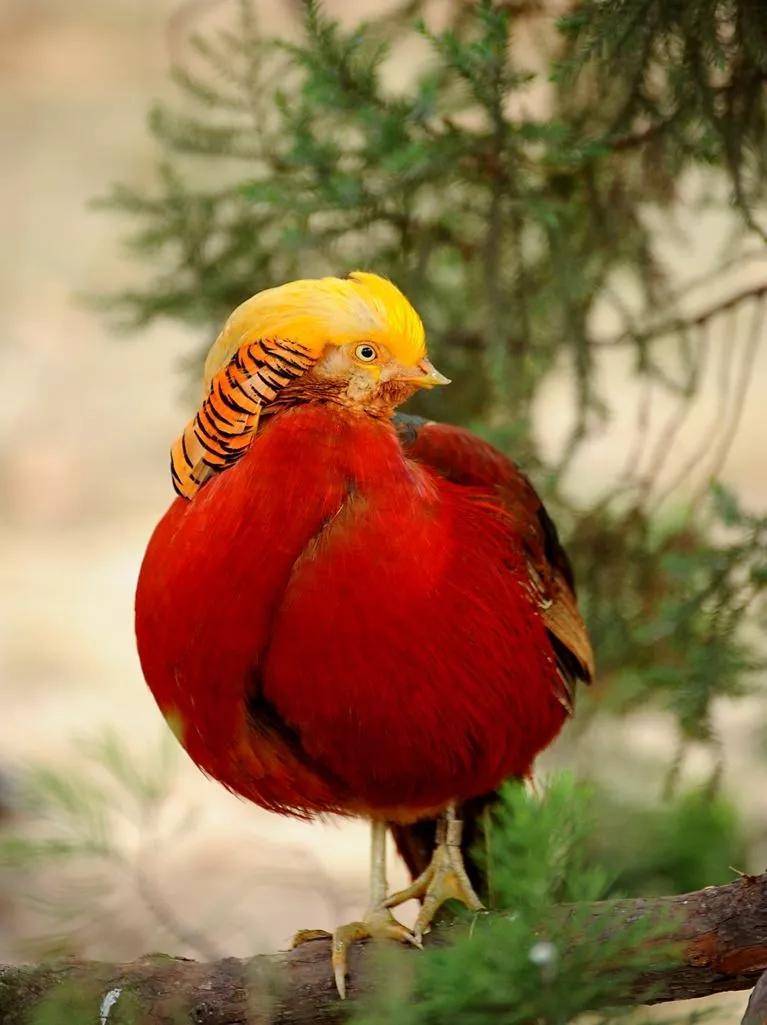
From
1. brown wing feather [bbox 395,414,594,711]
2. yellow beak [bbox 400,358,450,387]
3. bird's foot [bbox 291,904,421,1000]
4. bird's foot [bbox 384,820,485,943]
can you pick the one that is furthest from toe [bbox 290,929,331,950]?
yellow beak [bbox 400,358,450,387]

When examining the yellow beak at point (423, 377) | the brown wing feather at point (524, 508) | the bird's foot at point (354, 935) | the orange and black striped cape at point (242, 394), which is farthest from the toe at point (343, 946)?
the yellow beak at point (423, 377)

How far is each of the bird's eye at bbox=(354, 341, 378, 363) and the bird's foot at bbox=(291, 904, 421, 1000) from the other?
933mm

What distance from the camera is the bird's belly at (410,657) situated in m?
2.18

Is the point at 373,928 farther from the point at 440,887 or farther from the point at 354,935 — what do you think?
the point at 440,887

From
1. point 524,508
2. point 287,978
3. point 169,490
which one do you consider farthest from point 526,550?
point 169,490

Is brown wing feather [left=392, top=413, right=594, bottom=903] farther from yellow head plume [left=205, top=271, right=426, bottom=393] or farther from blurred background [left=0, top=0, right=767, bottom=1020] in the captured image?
yellow head plume [left=205, top=271, right=426, bottom=393]

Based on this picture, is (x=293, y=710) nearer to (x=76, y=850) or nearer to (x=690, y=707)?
(x=76, y=850)

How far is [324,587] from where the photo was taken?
217 centimetres

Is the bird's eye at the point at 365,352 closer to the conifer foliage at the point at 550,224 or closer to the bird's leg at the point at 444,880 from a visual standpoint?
the conifer foliage at the point at 550,224

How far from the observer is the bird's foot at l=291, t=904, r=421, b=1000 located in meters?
2.30

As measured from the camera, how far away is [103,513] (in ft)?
27.5

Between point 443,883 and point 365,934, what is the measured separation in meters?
0.33

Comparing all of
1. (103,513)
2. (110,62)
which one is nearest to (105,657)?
(103,513)

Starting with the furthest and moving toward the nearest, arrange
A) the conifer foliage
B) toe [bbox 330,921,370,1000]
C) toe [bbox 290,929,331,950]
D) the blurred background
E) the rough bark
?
the conifer foliage → toe [bbox 290,929,331,950] → toe [bbox 330,921,370,1000] → the rough bark → the blurred background
